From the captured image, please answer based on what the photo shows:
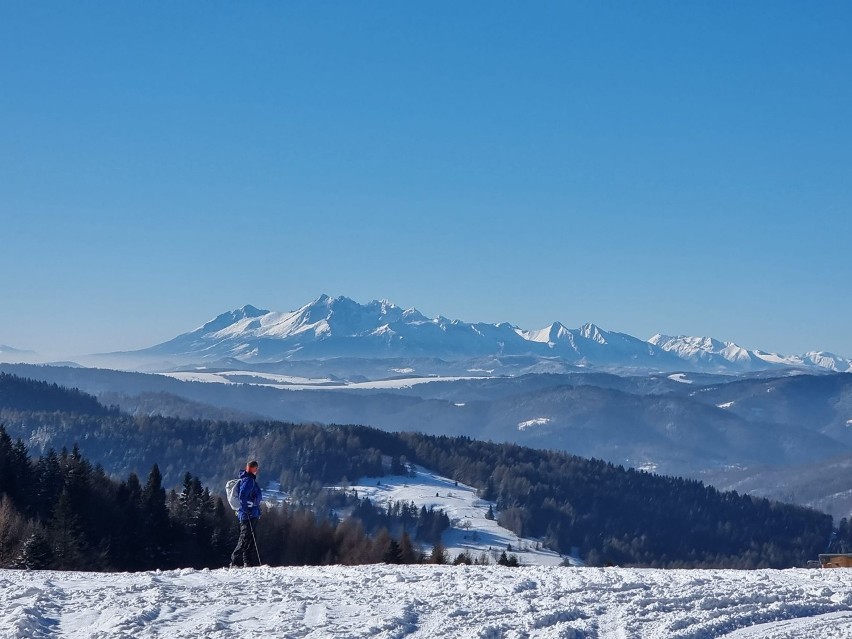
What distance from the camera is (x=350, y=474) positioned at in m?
194

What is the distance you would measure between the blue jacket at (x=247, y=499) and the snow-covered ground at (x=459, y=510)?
10069cm

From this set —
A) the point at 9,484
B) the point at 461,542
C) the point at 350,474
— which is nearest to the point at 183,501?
the point at 9,484

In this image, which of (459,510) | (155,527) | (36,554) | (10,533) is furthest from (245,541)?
(459,510)

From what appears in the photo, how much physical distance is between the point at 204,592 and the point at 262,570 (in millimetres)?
3550

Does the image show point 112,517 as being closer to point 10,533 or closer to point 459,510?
point 10,533

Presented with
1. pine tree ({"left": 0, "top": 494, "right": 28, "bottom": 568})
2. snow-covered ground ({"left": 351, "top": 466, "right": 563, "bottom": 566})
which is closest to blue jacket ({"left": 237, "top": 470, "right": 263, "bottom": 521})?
pine tree ({"left": 0, "top": 494, "right": 28, "bottom": 568})

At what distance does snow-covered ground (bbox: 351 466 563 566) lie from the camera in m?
139

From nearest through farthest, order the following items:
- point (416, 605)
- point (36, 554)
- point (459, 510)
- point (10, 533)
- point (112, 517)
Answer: point (416, 605), point (36, 554), point (10, 533), point (112, 517), point (459, 510)

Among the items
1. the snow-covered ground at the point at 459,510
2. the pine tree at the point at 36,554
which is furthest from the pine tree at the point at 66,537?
the snow-covered ground at the point at 459,510

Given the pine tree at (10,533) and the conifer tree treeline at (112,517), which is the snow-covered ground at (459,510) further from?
the pine tree at (10,533)

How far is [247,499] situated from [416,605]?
793 centimetres

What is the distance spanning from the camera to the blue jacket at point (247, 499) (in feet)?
78.2

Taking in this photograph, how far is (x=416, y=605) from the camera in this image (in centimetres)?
1722

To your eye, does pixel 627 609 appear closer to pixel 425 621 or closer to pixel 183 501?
pixel 425 621
